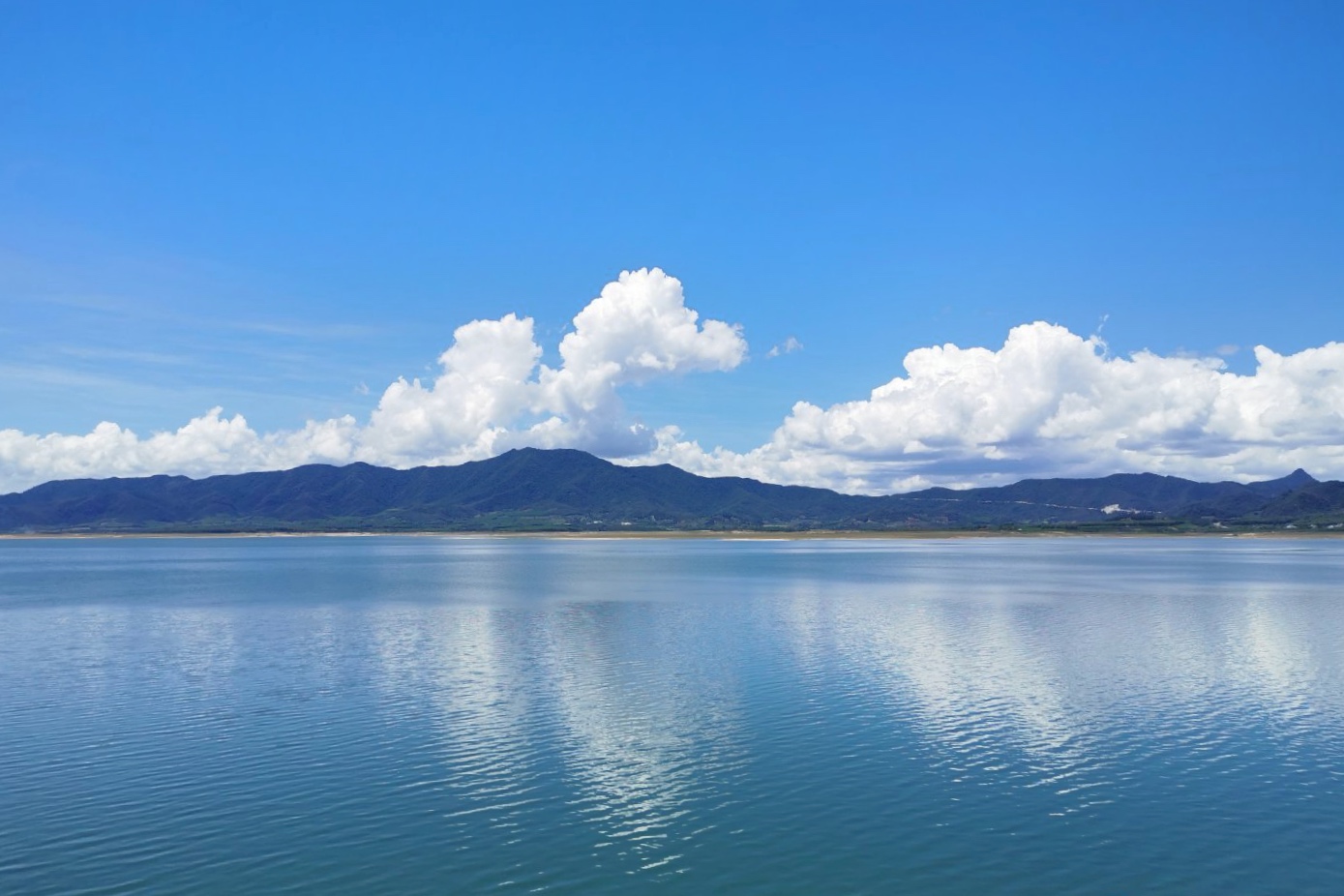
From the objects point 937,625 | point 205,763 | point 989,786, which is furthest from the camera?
point 937,625

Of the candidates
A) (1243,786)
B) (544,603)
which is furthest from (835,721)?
(544,603)

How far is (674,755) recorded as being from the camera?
36.4m

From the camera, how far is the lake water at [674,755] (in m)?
25.4

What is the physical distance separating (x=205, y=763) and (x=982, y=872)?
95.4 feet

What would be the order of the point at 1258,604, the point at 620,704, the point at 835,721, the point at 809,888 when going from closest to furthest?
the point at 809,888
the point at 835,721
the point at 620,704
the point at 1258,604

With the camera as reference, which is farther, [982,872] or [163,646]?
[163,646]

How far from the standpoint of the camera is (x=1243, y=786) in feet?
106

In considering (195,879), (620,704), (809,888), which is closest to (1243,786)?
(809,888)

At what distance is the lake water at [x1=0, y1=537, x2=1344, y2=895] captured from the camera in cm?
2544

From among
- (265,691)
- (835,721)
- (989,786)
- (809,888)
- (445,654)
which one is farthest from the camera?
(445,654)

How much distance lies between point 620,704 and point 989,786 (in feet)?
63.8

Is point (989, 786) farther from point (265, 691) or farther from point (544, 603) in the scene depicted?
point (544, 603)

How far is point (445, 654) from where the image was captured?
6169 cm

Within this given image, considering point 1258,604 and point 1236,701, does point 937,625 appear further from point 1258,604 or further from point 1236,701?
point 1258,604
